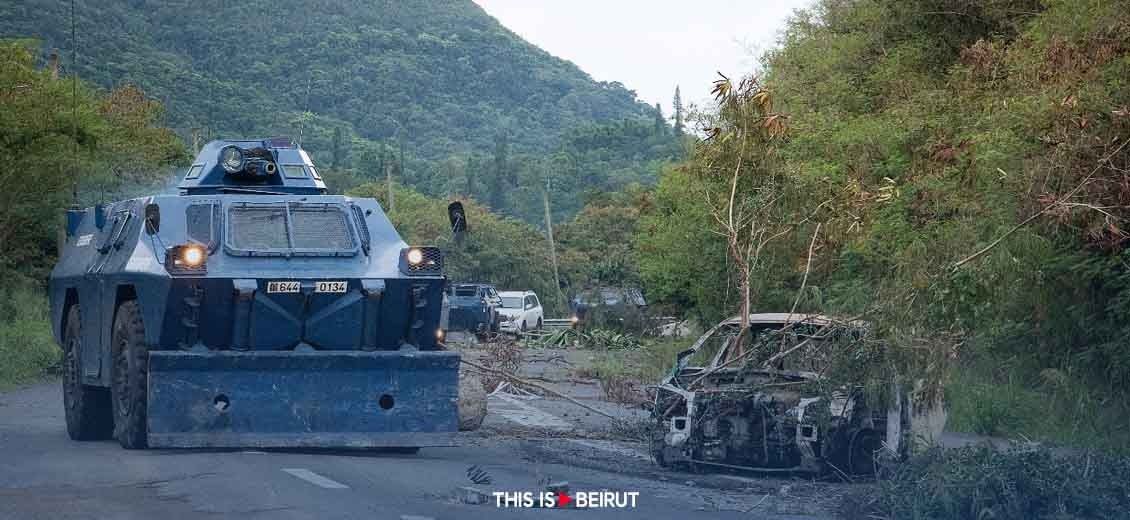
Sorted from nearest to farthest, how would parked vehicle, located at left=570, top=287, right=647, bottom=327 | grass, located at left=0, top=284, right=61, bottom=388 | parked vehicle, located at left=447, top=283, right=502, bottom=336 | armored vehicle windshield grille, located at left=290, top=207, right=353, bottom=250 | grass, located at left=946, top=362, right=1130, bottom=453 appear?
grass, located at left=946, top=362, right=1130, bottom=453, armored vehicle windshield grille, located at left=290, top=207, right=353, bottom=250, grass, located at left=0, top=284, right=61, bottom=388, parked vehicle, located at left=570, top=287, right=647, bottom=327, parked vehicle, located at left=447, top=283, right=502, bottom=336

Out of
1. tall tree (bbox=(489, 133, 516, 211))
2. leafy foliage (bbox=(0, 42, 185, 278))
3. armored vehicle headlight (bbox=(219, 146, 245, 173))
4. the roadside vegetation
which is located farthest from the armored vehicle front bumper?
tall tree (bbox=(489, 133, 516, 211))

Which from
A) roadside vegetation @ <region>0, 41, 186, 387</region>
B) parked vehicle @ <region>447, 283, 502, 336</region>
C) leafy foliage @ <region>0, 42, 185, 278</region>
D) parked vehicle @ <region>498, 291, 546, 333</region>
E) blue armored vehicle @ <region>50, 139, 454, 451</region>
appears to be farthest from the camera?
parked vehicle @ <region>498, 291, 546, 333</region>

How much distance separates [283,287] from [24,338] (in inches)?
600

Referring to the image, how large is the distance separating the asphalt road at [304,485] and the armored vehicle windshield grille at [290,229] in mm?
1717

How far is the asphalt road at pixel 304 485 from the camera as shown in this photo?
354 inches

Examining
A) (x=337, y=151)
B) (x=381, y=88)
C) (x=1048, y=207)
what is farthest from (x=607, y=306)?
(x=381, y=88)

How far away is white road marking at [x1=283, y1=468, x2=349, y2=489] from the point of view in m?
9.95

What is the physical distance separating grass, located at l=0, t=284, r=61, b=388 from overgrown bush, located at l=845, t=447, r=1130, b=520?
51.3 feet

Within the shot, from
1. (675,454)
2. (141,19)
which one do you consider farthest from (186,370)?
(141,19)

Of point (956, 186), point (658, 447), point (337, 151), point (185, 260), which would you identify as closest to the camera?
point (185, 260)

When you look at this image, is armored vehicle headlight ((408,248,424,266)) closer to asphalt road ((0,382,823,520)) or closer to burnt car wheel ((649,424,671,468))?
asphalt road ((0,382,823,520))

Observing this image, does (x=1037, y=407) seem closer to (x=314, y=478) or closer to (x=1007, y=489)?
(x=1007, y=489)

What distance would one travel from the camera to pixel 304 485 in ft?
32.4

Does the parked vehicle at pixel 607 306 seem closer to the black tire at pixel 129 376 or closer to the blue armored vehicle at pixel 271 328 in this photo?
the blue armored vehicle at pixel 271 328
